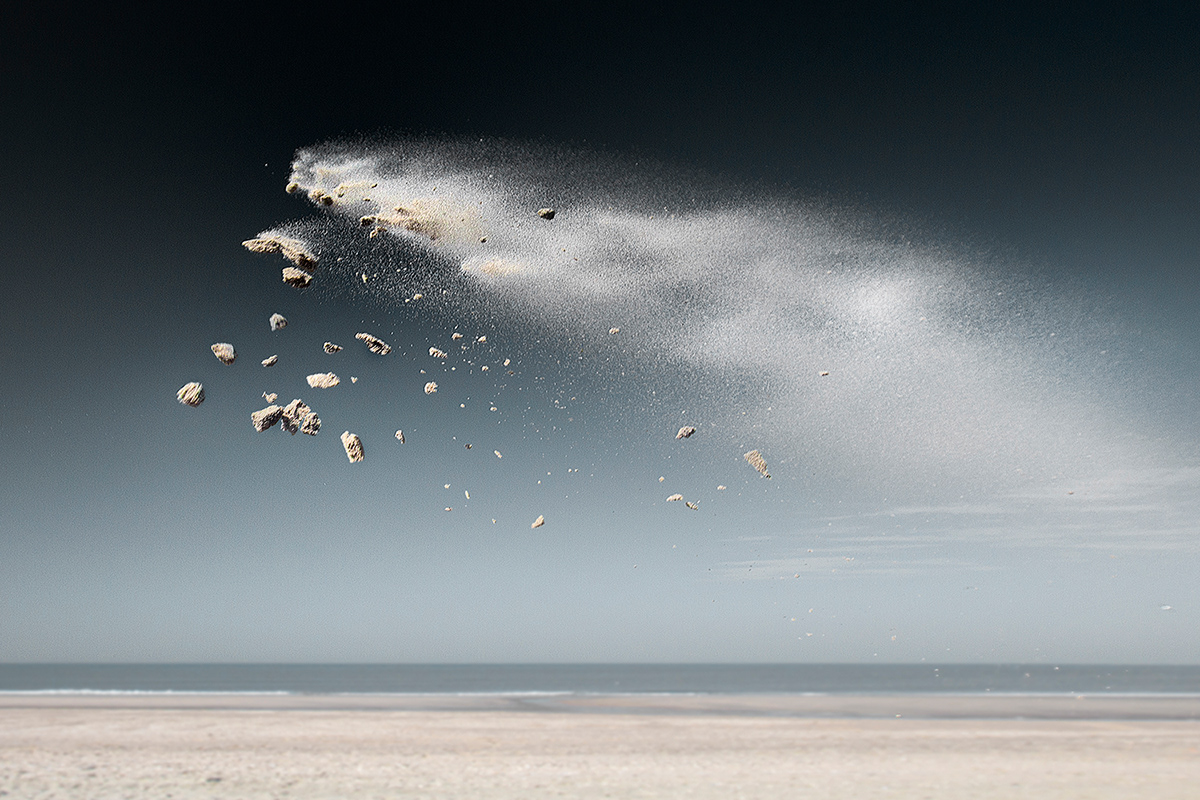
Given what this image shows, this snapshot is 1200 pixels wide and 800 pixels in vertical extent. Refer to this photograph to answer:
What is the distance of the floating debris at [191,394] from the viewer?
493 inches

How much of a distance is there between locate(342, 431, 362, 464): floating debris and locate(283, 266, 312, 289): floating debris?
2.36m

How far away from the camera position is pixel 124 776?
43.5 feet

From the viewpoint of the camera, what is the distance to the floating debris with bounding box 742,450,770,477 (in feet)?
45.2

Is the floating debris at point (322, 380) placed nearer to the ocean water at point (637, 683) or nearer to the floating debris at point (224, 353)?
the floating debris at point (224, 353)

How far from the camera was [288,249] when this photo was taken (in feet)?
38.2

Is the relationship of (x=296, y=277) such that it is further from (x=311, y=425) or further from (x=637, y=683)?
(x=637, y=683)

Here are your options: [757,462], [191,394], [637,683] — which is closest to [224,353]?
[191,394]

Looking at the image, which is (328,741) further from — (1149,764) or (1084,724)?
(1084,724)

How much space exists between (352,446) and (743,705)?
21539 mm

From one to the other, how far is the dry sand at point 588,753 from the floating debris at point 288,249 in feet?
25.2

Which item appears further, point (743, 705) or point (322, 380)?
point (743, 705)

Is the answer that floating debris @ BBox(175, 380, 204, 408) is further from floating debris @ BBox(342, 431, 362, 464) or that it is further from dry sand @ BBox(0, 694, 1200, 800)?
dry sand @ BBox(0, 694, 1200, 800)

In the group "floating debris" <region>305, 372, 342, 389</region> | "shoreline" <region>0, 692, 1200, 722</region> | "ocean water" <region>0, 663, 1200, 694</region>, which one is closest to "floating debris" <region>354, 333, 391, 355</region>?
"floating debris" <region>305, 372, 342, 389</region>

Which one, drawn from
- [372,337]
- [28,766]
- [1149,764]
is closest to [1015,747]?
[1149,764]
